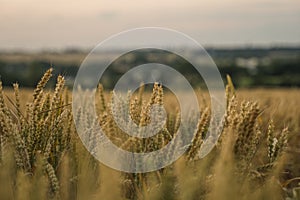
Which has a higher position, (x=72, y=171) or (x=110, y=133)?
(x=110, y=133)

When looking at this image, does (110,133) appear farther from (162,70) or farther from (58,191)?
(162,70)

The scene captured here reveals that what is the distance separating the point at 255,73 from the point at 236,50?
62.9 feet

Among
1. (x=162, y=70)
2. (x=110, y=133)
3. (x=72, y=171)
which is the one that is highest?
Answer: (x=162, y=70)

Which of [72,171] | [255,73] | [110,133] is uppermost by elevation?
[255,73]

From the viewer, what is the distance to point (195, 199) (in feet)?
4.01

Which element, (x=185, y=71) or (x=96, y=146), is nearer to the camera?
(x=96, y=146)

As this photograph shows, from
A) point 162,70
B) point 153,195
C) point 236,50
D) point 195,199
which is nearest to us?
point 153,195

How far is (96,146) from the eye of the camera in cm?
144

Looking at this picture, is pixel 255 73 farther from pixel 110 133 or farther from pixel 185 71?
pixel 110 133

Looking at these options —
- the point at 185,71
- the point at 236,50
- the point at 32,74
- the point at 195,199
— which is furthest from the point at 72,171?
the point at 236,50

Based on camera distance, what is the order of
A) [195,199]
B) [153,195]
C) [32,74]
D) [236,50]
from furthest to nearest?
1. [236,50]
2. [32,74]
3. [195,199]
4. [153,195]

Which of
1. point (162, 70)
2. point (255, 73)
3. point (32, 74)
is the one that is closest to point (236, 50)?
point (255, 73)

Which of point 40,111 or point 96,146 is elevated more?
point 40,111

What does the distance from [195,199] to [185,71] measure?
53944 mm
